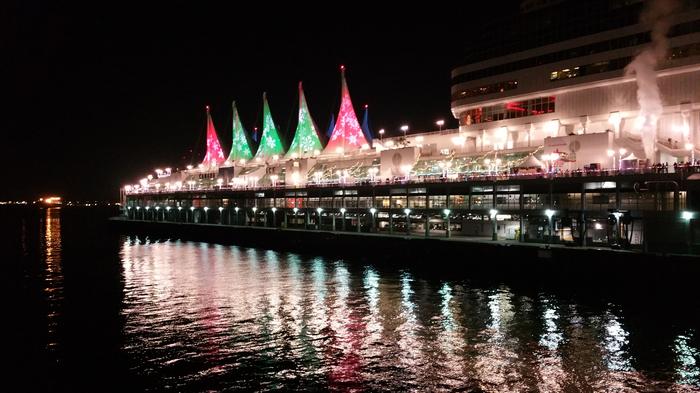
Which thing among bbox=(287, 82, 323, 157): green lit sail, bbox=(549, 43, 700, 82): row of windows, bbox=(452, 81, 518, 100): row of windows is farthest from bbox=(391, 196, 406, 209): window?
bbox=(287, 82, 323, 157): green lit sail

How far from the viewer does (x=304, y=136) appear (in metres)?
100

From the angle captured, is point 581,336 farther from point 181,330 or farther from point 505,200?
point 505,200

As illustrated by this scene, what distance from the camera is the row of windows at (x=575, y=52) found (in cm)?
5053

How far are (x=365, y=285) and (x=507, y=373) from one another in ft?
64.9

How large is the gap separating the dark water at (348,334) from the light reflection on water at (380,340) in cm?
8

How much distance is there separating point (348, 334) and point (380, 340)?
1736 millimetres

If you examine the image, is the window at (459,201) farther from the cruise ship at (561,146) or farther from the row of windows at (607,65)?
the row of windows at (607,65)

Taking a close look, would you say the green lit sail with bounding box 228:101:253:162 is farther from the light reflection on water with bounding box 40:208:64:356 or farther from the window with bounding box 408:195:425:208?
the window with bounding box 408:195:425:208

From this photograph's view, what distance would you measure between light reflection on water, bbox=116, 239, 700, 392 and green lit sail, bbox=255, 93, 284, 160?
68292 mm

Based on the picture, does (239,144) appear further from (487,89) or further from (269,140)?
(487,89)

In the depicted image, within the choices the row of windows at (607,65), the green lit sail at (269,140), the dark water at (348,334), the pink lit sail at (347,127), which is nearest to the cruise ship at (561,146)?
the row of windows at (607,65)

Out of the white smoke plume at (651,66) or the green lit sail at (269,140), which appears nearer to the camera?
the white smoke plume at (651,66)

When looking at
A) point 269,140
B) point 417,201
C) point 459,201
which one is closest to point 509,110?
point 459,201

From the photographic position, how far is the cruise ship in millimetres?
46281
